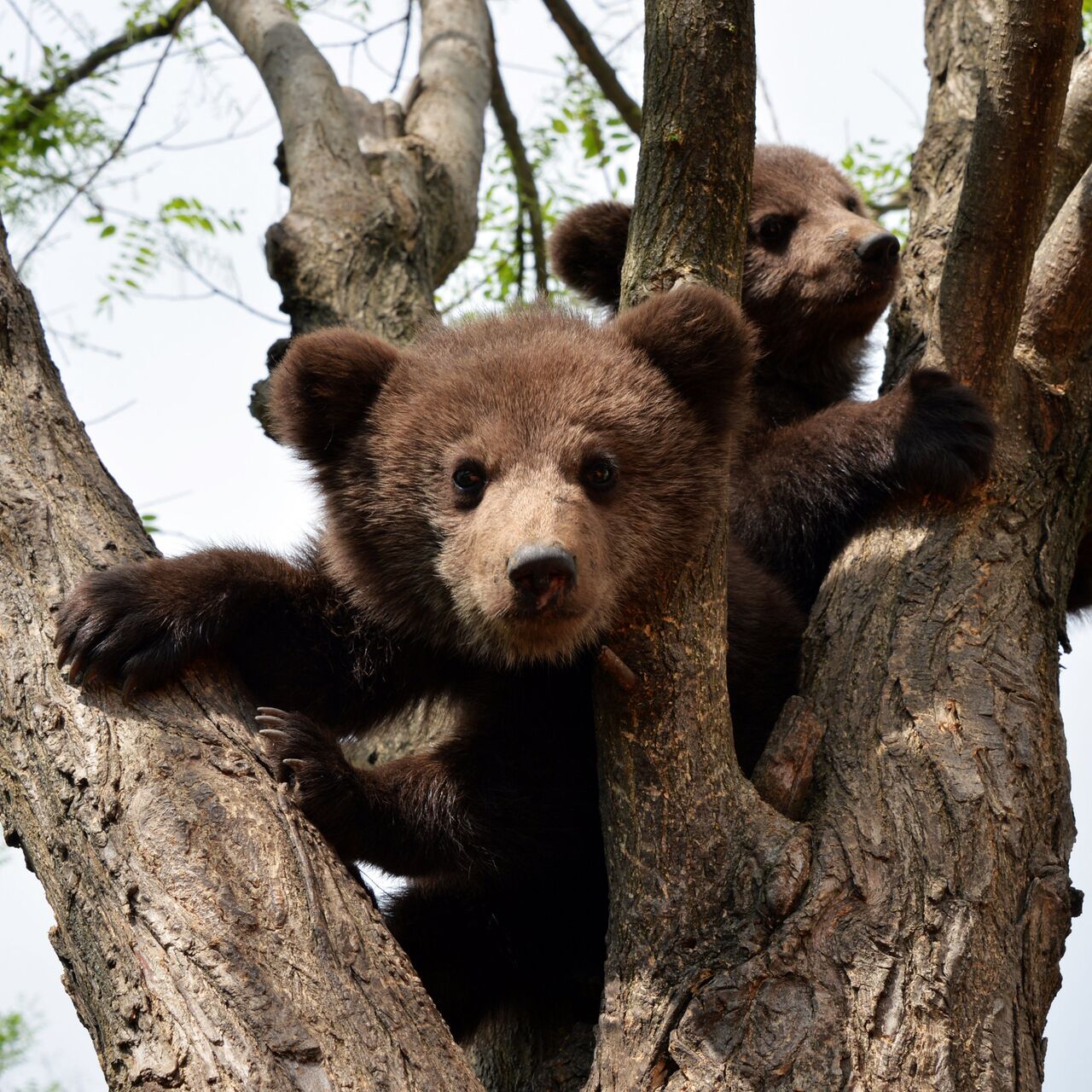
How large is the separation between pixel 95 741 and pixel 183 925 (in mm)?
704

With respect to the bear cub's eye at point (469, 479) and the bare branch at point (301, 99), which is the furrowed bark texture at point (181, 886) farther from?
the bare branch at point (301, 99)

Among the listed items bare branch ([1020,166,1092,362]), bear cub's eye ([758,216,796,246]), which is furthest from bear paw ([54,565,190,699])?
bear cub's eye ([758,216,796,246])

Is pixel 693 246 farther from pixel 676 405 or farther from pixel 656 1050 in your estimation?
pixel 656 1050

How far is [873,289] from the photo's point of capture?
731 centimetres

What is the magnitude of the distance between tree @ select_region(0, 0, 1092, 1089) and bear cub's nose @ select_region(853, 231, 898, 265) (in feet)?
6.30

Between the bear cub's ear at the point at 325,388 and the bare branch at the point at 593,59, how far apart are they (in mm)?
5155

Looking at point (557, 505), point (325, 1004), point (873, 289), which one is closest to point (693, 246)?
point (557, 505)

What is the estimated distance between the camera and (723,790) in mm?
3779

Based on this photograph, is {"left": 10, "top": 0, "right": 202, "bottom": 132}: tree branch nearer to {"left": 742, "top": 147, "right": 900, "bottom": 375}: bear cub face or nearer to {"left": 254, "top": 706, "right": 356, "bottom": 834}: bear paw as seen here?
{"left": 742, "top": 147, "right": 900, "bottom": 375}: bear cub face

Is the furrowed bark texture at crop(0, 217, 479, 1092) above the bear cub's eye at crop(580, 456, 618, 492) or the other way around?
the other way around

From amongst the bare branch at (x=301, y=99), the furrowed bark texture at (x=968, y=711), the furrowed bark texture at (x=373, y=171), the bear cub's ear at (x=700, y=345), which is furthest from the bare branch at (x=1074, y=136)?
the bare branch at (x=301, y=99)

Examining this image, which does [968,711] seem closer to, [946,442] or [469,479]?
[946,442]

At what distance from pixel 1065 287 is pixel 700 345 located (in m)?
1.64

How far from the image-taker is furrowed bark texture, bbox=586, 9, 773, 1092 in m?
3.57
